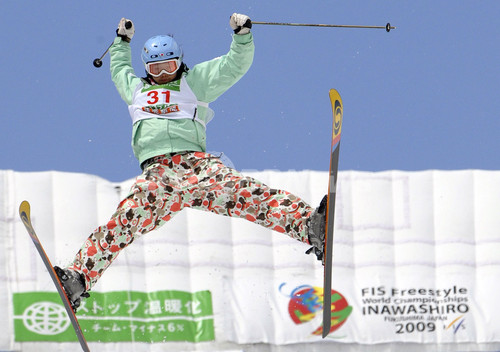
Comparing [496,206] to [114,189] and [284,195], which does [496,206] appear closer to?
[114,189]

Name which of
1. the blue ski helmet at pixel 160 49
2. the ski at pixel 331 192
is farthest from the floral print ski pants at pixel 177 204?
the blue ski helmet at pixel 160 49

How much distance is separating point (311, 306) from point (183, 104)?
10.2 feet

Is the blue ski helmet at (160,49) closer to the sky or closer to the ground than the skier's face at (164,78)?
closer to the sky

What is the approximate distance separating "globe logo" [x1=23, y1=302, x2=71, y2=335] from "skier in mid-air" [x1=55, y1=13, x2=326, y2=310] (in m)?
2.75

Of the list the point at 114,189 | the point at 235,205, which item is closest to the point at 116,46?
the point at 235,205

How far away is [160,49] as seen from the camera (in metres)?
5.95

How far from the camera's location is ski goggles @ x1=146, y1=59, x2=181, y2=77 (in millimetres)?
5961

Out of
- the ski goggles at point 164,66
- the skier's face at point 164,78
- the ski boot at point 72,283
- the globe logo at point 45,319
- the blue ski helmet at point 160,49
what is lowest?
the globe logo at point 45,319

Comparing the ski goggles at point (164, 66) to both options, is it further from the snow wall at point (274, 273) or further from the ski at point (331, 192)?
the snow wall at point (274, 273)

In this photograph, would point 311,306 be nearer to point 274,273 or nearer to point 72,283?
point 274,273

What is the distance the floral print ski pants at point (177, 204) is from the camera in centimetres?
573

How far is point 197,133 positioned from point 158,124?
206 mm

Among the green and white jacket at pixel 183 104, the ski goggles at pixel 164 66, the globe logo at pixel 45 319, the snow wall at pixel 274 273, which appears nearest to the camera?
the green and white jacket at pixel 183 104

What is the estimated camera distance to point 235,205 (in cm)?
579
